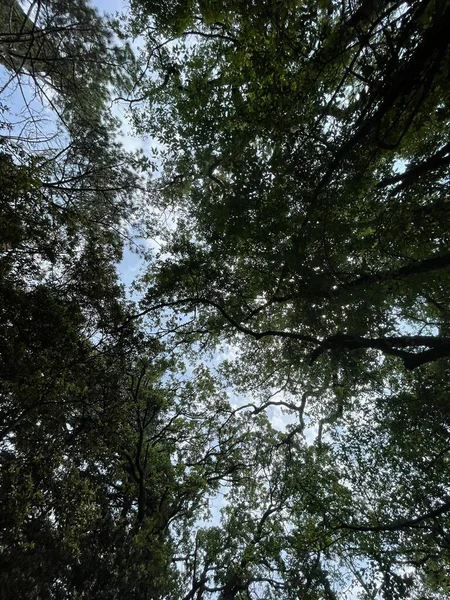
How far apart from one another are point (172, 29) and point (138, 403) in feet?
26.9

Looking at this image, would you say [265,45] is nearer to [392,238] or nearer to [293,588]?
[392,238]

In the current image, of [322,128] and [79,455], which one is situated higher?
[322,128]

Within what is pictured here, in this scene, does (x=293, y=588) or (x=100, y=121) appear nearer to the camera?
(x=100, y=121)

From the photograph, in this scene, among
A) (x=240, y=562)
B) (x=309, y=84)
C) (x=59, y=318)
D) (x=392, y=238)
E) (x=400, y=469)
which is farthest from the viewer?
(x=240, y=562)

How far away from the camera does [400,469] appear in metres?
6.83

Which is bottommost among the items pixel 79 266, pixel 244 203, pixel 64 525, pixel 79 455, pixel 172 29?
pixel 64 525

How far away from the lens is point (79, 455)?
5.94 metres

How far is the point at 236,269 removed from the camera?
7691mm

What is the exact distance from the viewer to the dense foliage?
469 cm

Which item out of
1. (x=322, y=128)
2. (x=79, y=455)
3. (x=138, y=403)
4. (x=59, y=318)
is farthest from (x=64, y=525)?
(x=322, y=128)

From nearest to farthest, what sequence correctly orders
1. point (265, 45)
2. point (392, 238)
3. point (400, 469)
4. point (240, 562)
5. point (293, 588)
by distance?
point (265, 45) → point (392, 238) → point (400, 469) → point (293, 588) → point (240, 562)

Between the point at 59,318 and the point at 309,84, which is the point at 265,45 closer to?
the point at 309,84

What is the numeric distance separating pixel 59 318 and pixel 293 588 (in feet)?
32.7

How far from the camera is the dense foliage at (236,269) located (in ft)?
15.4
